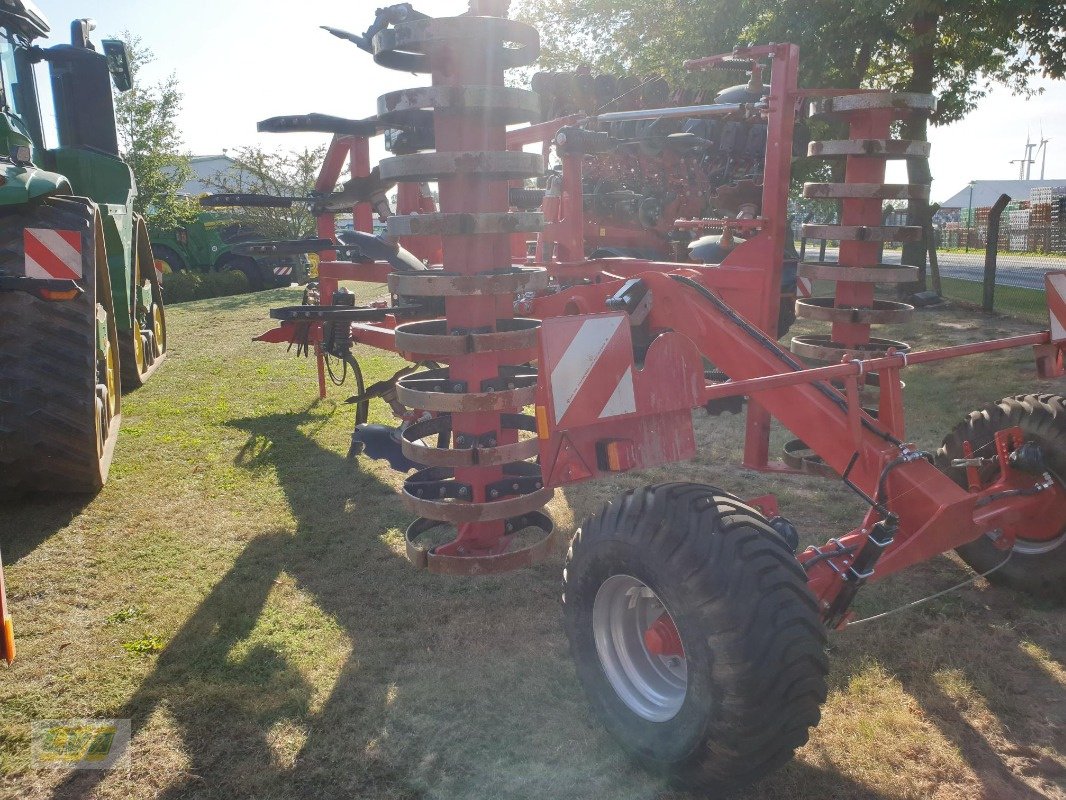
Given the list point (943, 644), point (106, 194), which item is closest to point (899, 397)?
point (943, 644)

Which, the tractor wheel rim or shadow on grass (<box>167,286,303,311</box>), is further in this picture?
shadow on grass (<box>167,286,303,311</box>)

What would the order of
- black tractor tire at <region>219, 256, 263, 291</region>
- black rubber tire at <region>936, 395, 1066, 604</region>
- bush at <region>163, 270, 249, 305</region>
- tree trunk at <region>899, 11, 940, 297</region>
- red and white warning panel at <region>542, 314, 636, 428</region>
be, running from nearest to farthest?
red and white warning panel at <region>542, 314, 636, 428</region> → black rubber tire at <region>936, 395, 1066, 604</region> → tree trunk at <region>899, 11, 940, 297</region> → bush at <region>163, 270, 249, 305</region> → black tractor tire at <region>219, 256, 263, 291</region>

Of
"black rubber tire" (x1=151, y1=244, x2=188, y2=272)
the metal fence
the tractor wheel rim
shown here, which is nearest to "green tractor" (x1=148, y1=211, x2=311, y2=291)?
"black rubber tire" (x1=151, y1=244, x2=188, y2=272)

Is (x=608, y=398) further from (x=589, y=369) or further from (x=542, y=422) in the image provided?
(x=542, y=422)

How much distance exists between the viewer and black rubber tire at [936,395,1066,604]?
3.42 m

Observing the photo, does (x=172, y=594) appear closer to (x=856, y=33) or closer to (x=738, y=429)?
(x=738, y=429)

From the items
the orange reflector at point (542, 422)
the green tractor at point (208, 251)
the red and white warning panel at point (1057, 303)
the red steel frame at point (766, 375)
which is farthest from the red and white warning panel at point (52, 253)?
the green tractor at point (208, 251)

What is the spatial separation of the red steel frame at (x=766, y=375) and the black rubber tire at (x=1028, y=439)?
4.4 inches

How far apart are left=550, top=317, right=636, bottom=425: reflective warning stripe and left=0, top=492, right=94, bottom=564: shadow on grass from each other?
3.05 meters

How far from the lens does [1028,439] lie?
3512mm

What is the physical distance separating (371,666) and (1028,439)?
9.53 feet

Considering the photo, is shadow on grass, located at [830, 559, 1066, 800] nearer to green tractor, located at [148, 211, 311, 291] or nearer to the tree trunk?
the tree trunk

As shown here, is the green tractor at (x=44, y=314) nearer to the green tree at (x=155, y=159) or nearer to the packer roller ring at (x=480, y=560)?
the packer roller ring at (x=480, y=560)

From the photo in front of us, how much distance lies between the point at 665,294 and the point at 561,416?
1.66 metres
